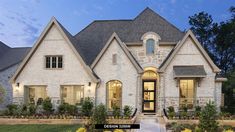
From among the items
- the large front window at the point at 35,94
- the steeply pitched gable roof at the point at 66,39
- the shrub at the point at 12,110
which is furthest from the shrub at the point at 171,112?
the shrub at the point at 12,110

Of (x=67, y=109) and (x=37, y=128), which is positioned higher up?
(x=67, y=109)

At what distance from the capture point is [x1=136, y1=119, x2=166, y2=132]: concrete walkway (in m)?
18.1

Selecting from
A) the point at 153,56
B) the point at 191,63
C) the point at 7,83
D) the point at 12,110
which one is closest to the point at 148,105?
A: the point at 153,56

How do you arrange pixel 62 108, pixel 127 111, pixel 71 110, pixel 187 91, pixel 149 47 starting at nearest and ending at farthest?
pixel 127 111
pixel 71 110
pixel 62 108
pixel 187 91
pixel 149 47

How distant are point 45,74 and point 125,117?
26.8 ft

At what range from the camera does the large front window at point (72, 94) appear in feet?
81.0

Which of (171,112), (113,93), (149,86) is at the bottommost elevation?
(171,112)

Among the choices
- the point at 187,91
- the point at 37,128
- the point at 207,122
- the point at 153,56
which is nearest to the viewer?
the point at 207,122

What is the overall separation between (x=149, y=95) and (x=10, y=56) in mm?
19406

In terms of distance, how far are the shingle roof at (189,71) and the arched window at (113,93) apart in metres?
4.58

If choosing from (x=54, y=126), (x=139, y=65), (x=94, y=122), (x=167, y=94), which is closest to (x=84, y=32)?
(x=139, y=65)

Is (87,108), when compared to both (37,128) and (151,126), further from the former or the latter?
(151,126)

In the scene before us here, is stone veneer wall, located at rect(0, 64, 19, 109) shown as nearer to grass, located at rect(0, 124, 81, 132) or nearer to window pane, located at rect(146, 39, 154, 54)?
grass, located at rect(0, 124, 81, 132)

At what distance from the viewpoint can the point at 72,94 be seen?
2483 centimetres
